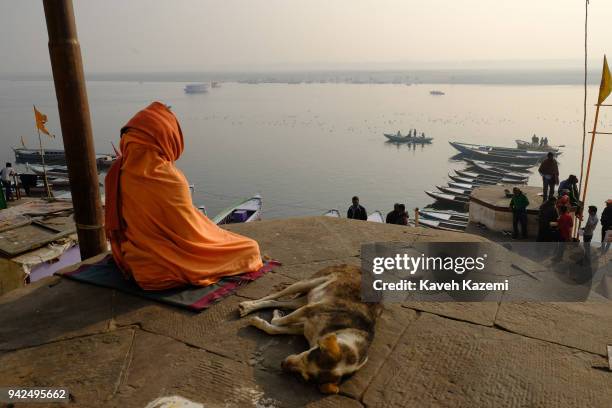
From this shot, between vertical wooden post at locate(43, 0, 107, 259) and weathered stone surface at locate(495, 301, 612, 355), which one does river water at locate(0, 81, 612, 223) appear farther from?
weathered stone surface at locate(495, 301, 612, 355)

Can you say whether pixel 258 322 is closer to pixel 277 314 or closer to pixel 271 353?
pixel 277 314

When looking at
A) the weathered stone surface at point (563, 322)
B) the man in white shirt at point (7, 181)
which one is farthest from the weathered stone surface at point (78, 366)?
the man in white shirt at point (7, 181)

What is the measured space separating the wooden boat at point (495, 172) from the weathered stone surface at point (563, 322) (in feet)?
97.7

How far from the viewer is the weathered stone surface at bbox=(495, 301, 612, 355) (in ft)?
13.3

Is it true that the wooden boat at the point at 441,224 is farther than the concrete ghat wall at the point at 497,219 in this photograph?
Yes

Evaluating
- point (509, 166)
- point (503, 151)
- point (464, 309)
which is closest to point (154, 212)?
point (464, 309)

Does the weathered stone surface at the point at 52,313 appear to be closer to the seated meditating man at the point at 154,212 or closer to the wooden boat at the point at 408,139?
the seated meditating man at the point at 154,212

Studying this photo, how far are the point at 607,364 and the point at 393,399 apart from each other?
1868 millimetres

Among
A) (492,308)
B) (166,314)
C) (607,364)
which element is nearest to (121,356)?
(166,314)

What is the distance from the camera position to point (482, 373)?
3510 millimetres

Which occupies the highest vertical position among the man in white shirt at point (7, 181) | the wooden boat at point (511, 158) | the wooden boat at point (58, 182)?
the man in white shirt at point (7, 181)

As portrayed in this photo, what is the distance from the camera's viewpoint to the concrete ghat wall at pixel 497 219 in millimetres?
12609

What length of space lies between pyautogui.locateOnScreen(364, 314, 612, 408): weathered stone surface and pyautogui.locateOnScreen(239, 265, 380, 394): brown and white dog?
0.94ft

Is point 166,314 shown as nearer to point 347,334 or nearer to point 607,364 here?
point 347,334
